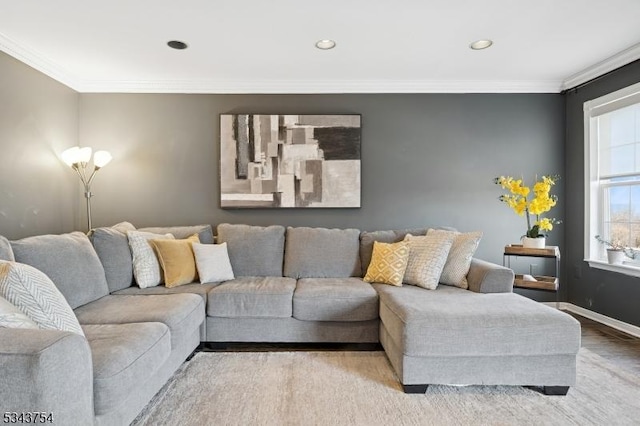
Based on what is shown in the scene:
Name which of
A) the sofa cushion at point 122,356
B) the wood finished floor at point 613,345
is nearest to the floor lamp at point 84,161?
the sofa cushion at point 122,356

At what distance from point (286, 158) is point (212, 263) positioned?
1364 millimetres

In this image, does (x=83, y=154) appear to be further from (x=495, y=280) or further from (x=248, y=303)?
(x=495, y=280)

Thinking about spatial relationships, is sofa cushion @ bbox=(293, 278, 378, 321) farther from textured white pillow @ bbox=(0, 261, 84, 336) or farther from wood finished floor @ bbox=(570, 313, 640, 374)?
wood finished floor @ bbox=(570, 313, 640, 374)

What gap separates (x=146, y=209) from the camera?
385cm

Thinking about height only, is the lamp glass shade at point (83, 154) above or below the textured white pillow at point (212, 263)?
above

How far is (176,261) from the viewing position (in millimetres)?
2967

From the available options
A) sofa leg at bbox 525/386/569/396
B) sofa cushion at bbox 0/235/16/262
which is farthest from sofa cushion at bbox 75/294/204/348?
sofa leg at bbox 525/386/569/396

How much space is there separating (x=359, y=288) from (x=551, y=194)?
254cm

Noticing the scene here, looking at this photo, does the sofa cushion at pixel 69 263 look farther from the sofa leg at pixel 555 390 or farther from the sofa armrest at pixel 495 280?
the sofa leg at pixel 555 390

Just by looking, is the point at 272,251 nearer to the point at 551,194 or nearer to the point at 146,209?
the point at 146,209

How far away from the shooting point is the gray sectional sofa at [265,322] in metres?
1.34

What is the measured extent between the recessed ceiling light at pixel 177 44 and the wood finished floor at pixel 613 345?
4.04 meters

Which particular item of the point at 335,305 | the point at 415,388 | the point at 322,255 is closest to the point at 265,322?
the point at 335,305

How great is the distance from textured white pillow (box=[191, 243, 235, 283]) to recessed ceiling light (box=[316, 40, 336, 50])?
1.92 metres
